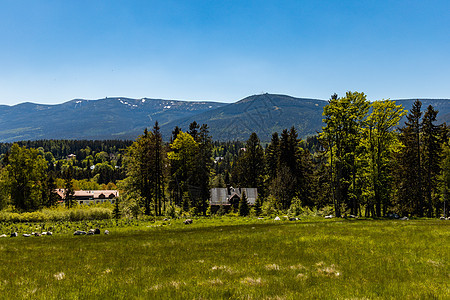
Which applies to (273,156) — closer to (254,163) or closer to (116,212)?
(254,163)

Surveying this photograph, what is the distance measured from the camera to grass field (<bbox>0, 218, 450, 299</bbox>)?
912 cm

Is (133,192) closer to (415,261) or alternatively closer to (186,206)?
(186,206)

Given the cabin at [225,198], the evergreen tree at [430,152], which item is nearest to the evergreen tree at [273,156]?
the cabin at [225,198]

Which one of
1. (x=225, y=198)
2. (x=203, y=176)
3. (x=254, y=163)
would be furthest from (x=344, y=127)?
(x=225, y=198)

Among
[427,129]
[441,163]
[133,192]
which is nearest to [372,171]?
[427,129]

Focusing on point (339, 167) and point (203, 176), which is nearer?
point (339, 167)

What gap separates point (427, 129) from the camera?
46.9 meters

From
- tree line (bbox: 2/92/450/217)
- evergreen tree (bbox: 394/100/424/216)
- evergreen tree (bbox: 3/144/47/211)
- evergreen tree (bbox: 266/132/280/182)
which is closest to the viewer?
tree line (bbox: 2/92/450/217)

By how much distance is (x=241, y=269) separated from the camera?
12.0 m

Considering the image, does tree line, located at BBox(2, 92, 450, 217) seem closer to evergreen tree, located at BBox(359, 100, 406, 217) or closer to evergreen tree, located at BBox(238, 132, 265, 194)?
evergreen tree, located at BBox(359, 100, 406, 217)

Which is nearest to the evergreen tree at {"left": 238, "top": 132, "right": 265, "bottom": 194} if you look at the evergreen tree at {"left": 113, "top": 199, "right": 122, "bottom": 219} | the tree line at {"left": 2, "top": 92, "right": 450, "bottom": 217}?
the tree line at {"left": 2, "top": 92, "right": 450, "bottom": 217}

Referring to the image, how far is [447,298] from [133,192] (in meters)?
55.4

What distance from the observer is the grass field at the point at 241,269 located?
912cm

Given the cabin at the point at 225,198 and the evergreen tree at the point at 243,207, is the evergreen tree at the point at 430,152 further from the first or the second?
the cabin at the point at 225,198
